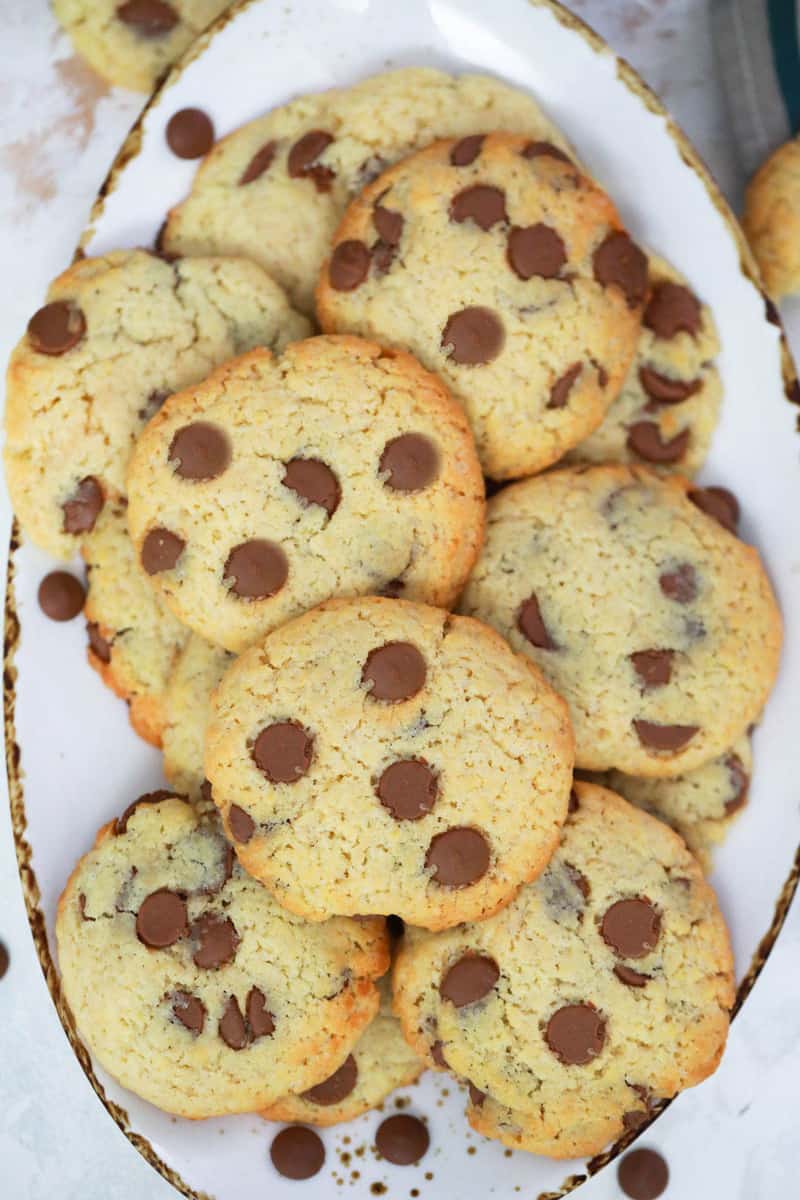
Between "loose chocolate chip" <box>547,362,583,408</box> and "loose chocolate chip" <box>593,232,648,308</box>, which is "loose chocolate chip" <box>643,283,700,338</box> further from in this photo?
"loose chocolate chip" <box>547,362,583,408</box>

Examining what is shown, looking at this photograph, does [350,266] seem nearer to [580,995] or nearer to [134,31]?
[134,31]

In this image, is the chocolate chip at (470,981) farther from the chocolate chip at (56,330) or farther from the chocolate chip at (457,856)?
the chocolate chip at (56,330)

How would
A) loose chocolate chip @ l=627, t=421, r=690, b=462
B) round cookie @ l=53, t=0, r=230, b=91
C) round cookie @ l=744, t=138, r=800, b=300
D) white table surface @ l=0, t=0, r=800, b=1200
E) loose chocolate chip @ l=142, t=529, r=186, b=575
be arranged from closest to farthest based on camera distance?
loose chocolate chip @ l=142, t=529, r=186, b=575
loose chocolate chip @ l=627, t=421, r=690, b=462
round cookie @ l=744, t=138, r=800, b=300
round cookie @ l=53, t=0, r=230, b=91
white table surface @ l=0, t=0, r=800, b=1200

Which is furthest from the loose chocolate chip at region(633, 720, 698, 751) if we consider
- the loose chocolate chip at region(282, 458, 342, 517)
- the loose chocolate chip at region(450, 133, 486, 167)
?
the loose chocolate chip at region(450, 133, 486, 167)

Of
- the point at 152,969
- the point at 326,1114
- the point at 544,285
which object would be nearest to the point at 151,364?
the point at 544,285

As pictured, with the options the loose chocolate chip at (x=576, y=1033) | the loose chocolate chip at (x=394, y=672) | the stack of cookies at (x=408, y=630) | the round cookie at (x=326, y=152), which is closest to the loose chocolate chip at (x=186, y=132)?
the round cookie at (x=326, y=152)

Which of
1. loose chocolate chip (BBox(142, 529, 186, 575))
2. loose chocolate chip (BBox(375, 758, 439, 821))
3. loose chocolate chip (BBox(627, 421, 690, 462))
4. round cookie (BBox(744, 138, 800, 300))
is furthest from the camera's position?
round cookie (BBox(744, 138, 800, 300))

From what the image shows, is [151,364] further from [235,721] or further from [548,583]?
[548,583]

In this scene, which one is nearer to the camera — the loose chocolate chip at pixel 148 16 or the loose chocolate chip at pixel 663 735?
the loose chocolate chip at pixel 663 735
